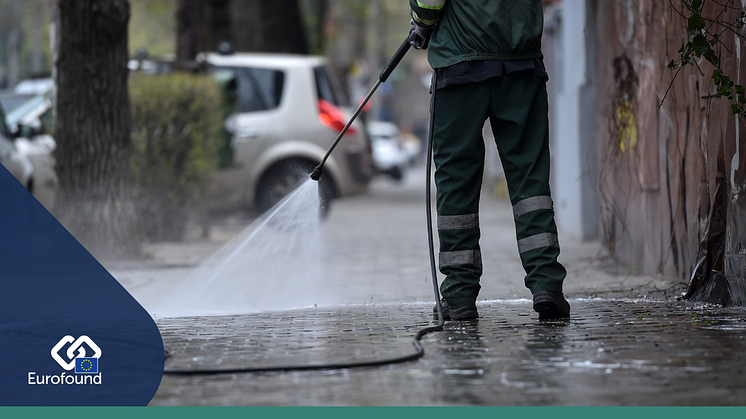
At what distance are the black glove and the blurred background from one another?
3.83 ft

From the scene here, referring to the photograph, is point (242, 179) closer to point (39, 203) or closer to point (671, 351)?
point (39, 203)

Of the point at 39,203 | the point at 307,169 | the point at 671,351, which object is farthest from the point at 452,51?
the point at 307,169

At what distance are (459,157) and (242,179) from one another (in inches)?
301

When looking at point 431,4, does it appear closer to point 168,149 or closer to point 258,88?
point 168,149

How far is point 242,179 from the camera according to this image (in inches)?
477

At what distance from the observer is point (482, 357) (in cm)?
374

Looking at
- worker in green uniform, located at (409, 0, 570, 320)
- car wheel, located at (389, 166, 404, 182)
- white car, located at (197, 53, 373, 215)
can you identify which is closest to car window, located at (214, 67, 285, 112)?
white car, located at (197, 53, 373, 215)

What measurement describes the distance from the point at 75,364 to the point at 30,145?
7.01 m

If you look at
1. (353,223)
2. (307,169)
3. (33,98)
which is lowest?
(353,223)

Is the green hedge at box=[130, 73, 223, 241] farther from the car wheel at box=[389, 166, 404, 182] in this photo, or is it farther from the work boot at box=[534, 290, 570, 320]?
the car wheel at box=[389, 166, 404, 182]

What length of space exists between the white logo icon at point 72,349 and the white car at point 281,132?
765cm

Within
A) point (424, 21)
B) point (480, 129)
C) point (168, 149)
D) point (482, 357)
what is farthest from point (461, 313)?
point (168, 149)

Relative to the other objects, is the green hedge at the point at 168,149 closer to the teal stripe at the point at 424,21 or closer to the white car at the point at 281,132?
the white car at the point at 281,132

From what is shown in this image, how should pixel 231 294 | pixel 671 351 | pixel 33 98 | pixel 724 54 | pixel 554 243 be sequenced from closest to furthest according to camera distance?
1. pixel 671 351
2. pixel 554 243
3. pixel 724 54
4. pixel 231 294
5. pixel 33 98
